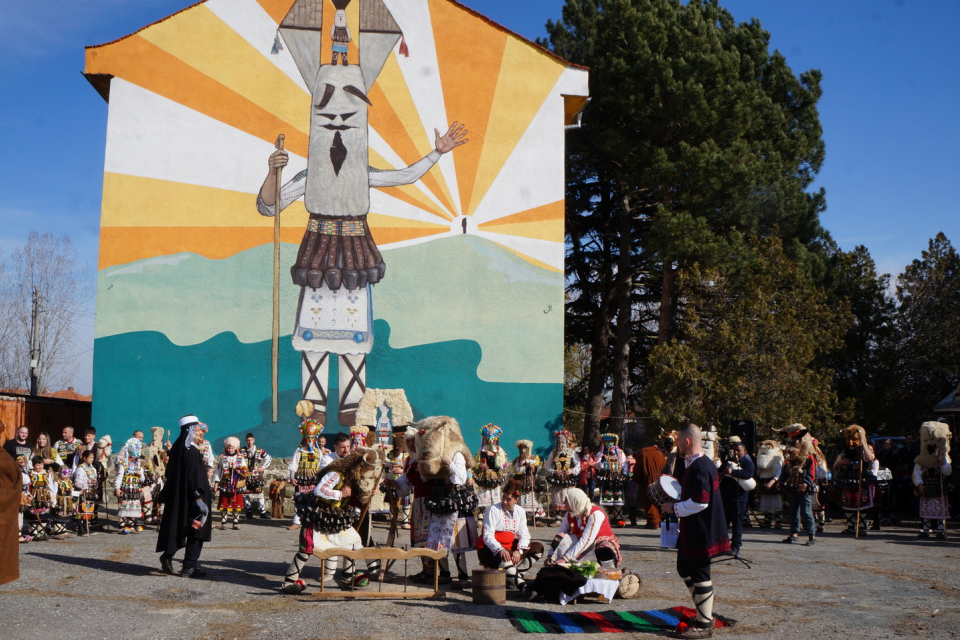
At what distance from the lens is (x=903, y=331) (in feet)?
97.6

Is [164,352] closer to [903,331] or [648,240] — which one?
[648,240]

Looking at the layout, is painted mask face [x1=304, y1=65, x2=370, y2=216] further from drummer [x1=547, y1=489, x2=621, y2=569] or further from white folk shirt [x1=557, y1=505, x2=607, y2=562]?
white folk shirt [x1=557, y1=505, x2=607, y2=562]

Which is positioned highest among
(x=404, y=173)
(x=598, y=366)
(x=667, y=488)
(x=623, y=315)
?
(x=404, y=173)

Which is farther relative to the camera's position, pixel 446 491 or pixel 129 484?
pixel 129 484

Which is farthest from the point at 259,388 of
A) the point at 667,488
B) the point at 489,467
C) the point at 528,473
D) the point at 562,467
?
the point at 667,488

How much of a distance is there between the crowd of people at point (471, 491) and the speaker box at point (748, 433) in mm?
322

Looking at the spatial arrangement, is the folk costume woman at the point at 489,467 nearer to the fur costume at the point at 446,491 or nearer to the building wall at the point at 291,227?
the fur costume at the point at 446,491

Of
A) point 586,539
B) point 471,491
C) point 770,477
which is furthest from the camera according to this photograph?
point 770,477

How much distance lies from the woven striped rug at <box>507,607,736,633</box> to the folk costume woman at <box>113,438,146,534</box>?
8.74m

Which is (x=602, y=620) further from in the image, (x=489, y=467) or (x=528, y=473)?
(x=528, y=473)

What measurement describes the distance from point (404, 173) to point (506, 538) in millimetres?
11780

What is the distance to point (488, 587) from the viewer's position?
8.59 meters

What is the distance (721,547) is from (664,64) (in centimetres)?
1822

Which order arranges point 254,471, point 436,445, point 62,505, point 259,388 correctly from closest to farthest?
1. point 436,445
2. point 62,505
3. point 254,471
4. point 259,388
